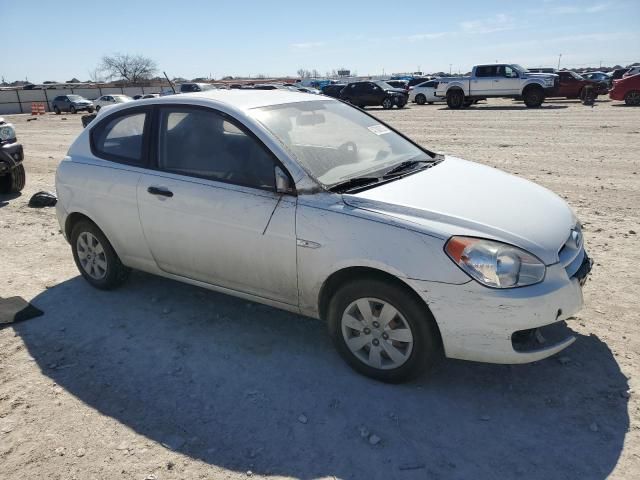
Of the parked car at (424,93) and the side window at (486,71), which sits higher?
the side window at (486,71)

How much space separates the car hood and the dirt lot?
92 cm

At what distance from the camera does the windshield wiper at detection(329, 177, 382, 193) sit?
3250 millimetres

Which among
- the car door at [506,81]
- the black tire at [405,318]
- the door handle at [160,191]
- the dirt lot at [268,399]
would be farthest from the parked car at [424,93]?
the black tire at [405,318]

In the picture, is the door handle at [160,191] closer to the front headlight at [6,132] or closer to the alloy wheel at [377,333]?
the alloy wheel at [377,333]

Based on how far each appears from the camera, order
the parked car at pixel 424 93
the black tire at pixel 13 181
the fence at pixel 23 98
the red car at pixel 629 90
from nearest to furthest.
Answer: the black tire at pixel 13 181 → the red car at pixel 629 90 → the parked car at pixel 424 93 → the fence at pixel 23 98

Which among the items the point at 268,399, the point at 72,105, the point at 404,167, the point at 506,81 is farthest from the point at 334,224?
the point at 72,105

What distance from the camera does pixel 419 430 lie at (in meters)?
2.82

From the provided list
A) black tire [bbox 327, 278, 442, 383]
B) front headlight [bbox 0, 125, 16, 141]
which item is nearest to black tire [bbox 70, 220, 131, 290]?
black tire [bbox 327, 278, 442, 383]

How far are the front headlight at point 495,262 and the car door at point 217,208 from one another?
1.05 metres

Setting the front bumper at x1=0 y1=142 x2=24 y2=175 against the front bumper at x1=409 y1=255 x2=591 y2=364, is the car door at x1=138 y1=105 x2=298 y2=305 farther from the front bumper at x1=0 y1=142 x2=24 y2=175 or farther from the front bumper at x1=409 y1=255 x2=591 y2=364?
the front bumper at x1=0 y1=142 x2=24 y2=175

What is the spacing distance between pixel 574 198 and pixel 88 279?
623cm

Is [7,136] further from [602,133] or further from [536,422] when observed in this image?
[602,133]

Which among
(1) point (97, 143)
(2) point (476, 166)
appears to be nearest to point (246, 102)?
(1) point (97, 143)

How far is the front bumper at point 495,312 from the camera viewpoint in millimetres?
2742
